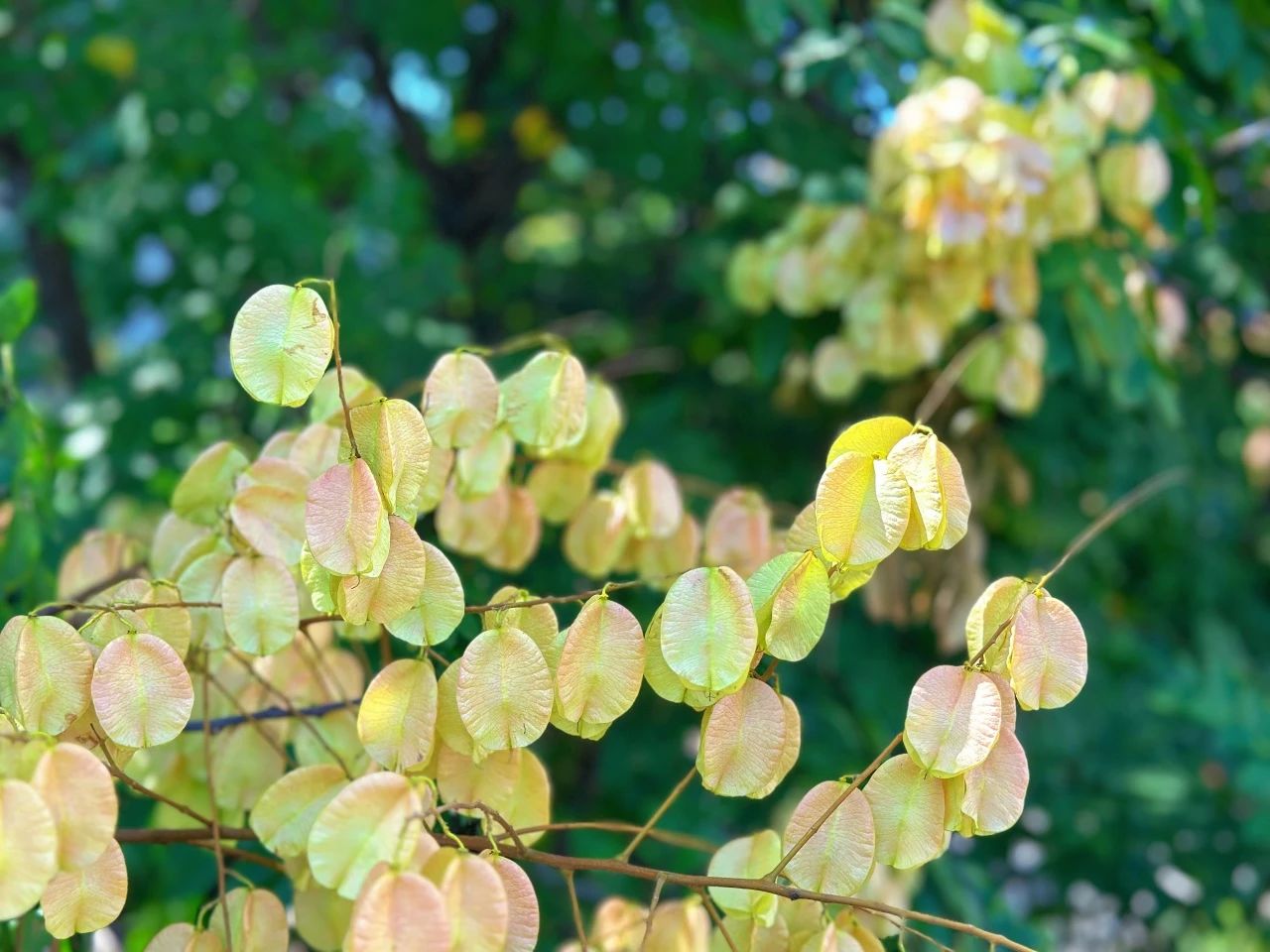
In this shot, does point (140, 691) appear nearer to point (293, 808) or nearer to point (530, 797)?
point (293, 808)

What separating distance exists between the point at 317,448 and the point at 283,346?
0.23 m

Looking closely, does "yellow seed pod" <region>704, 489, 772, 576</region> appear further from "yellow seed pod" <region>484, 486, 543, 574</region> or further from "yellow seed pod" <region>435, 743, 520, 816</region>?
"yellow seed pod" <region>435, 743, 520, 816</region>

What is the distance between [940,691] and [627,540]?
0.48 m

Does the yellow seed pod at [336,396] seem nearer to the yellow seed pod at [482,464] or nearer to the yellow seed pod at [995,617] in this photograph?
the yellow seed pod at [482,464]

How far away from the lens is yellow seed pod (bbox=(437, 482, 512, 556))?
1.08m

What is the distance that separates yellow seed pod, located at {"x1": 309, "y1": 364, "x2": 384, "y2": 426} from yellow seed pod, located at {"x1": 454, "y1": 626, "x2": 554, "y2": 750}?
283mm

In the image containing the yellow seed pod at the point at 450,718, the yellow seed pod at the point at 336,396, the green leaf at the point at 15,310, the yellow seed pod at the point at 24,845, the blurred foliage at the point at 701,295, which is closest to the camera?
the yellow seed pod at the point at 24,845

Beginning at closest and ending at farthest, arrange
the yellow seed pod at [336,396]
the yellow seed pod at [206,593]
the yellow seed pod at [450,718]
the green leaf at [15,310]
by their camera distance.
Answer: the yellow seed pod at [450,718] < the yellow seed pod at [206,593] < the yellow seed pod at [336,396] < the green leaf at [15,310]

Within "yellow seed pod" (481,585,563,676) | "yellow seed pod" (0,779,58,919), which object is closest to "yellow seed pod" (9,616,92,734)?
"yellow seed pod" (0,779,58,919)

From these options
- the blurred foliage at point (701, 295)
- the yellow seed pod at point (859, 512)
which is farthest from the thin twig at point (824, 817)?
the blurred foliage at point (701, 295)

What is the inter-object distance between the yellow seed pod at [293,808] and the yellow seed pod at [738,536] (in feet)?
1.29

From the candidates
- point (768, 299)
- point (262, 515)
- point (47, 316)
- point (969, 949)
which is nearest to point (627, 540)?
point (262, 515)

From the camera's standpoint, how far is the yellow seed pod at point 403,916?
2.14 feet

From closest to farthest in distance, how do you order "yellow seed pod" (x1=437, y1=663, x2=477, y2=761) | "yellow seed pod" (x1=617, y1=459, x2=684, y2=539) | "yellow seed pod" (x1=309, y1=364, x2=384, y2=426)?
"yellow seed pod" (x1=437, y1=663, x2=477, y2=761) < "yellow seed pod" (x1=309, y1=364, x2=384, y2=426) < "yellow seed pod" (x1=617, y1=459, x2=684, y2=539)
